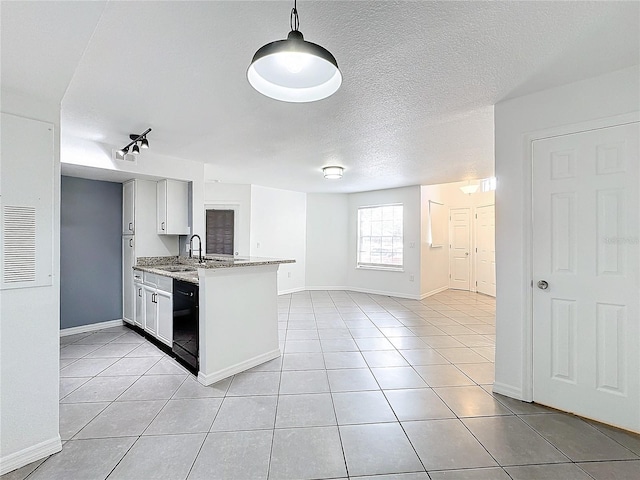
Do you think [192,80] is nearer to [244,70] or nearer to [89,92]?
[244,70]

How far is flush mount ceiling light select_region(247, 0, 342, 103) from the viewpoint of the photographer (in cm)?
108

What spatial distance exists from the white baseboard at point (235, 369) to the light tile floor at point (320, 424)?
8 centimetres

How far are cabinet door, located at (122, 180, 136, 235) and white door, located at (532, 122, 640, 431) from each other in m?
4.74

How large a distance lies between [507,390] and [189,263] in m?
3.96

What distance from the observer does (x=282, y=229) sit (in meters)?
6.88

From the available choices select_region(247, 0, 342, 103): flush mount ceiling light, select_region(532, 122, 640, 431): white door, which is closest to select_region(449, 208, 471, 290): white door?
select_region(532, 122, 640, 431): white door

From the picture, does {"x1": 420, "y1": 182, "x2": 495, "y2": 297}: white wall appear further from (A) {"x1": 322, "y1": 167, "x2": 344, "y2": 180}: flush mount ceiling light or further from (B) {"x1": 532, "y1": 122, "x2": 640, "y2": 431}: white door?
(B) {"x1": 532, "y1": 122, "x2": 640, "y2": 431}: white door

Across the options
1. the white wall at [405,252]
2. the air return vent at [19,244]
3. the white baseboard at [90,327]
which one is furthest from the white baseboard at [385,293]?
the air return vent at [19,244]

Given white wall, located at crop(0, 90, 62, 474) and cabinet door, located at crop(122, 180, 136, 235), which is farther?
cabinet door, located at crop(122, 180, 136, 235)

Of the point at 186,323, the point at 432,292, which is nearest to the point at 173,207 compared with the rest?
the point at 186,323

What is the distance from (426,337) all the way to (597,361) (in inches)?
76.3

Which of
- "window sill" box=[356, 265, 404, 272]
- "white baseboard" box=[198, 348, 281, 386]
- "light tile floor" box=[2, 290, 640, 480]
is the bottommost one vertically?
"light tile floor" box=[2, 290, 640, 480]

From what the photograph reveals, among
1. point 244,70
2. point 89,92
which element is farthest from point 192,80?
point 89,92

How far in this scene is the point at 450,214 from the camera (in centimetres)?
765
